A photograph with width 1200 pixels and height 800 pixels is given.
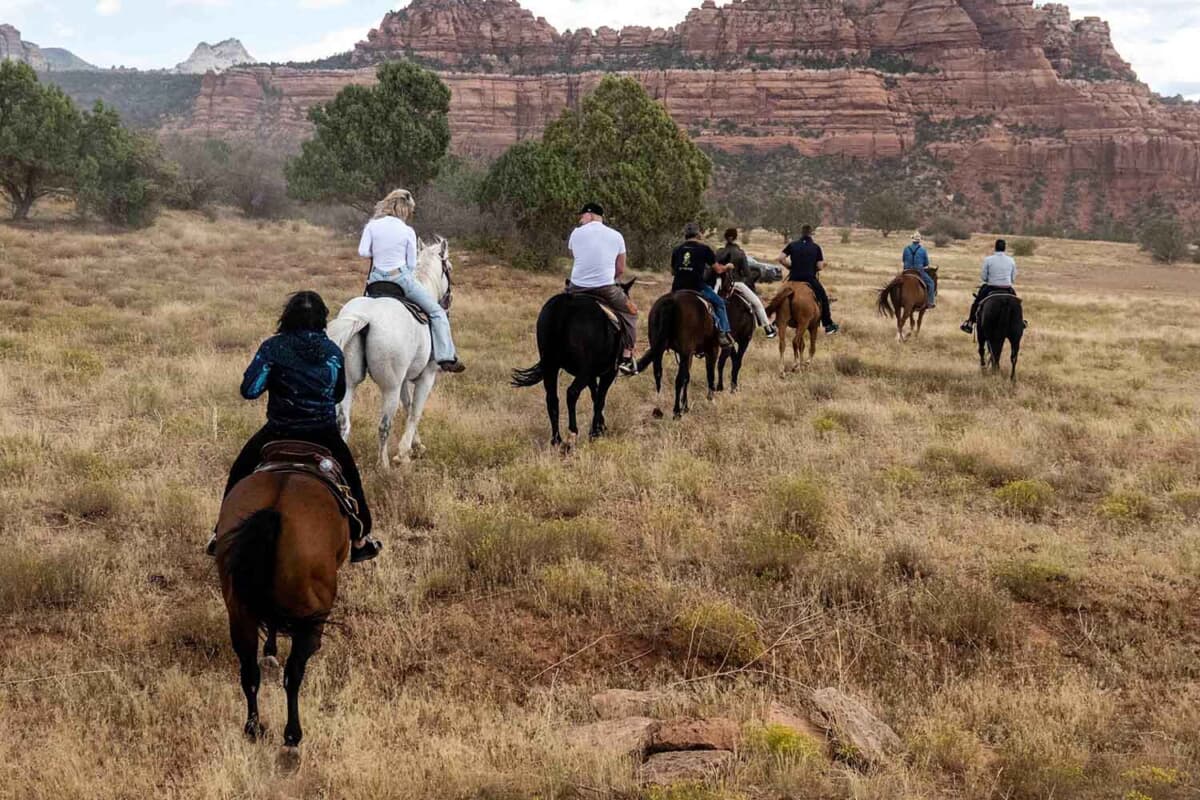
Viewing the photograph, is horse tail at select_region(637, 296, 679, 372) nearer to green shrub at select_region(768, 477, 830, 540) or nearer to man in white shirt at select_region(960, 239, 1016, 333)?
green shrub at select_region(768, 477, 830, 540)

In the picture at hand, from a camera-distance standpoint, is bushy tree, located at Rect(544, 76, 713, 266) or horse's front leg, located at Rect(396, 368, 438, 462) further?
bushy tree, located at Rect(544, 76, 713, 266)

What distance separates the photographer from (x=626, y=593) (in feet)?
19.9

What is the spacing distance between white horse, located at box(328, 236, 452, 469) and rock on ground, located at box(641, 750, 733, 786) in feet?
15.8

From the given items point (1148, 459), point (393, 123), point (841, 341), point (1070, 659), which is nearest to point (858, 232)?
point (393, 123)

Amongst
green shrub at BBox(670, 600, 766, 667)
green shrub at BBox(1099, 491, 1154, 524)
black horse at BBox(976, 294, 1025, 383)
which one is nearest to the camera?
green shrub at BBox(670, 600, 766, 667)

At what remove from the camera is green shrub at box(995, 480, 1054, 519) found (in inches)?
322

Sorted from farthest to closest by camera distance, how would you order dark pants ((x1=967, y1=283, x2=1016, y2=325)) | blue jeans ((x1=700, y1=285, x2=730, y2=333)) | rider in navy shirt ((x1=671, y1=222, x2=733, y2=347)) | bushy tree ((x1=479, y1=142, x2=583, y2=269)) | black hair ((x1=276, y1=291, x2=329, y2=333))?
bushy tree ((x1=479, y1=142, x2=583, y2=269)) < dark pants ((x1=967, y1=283, x2=1016, y2=325)) < blue jeans ((x1=700, y1=285, x2=730, y2=333)) < rider in navy shirt ((x1=671, y1=222, x2=733, y2=347)) < black hair ((x1=276, y1=291, x2=329, y2=333))

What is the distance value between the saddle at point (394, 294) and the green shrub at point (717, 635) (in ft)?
14.6

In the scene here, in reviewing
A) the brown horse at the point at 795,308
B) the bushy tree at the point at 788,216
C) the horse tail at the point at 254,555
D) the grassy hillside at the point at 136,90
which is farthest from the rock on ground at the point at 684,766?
the grassy hillside at the point at 136,90

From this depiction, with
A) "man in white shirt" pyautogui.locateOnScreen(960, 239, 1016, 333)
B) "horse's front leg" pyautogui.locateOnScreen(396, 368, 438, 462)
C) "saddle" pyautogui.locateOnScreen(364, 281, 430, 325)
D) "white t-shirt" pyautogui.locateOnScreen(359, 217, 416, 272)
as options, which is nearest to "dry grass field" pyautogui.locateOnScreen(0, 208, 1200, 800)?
"horse's front leg" pyautogui.locateOnScreen(396, 368, 438, 462)

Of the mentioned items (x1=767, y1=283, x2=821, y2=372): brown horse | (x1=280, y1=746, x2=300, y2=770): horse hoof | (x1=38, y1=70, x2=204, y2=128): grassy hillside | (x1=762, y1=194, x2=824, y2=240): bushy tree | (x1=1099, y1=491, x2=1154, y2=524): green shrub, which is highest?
(x1=38, y1=70, x2=204, y2=128): grassy hillside

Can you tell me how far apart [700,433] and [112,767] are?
7690 millimetres

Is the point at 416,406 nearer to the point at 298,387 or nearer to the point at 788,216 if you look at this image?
the point at 298,387

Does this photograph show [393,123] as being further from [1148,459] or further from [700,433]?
[1148,459]
